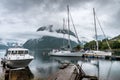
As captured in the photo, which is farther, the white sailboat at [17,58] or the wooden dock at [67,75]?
the white sailboat at [17,58]

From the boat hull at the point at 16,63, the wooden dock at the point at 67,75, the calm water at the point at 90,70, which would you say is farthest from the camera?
the boat hull at the point at 16,63

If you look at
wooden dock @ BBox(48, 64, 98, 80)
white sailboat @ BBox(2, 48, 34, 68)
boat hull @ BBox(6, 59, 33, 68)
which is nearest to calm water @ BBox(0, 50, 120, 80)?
boat hull @ BBox(6, 59, 33, 68)

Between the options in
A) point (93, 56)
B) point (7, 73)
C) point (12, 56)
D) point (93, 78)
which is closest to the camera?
point (7, 73)

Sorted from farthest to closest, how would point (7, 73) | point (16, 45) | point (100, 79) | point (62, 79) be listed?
1. point (16, 45)
2. point (100, 79)
3. point (7, 73)
4. point (62, 79)

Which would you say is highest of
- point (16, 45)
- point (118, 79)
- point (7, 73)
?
point (16, 45)

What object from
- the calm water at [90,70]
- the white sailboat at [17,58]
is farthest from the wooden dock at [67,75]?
→ the white sailboat at [17,58]

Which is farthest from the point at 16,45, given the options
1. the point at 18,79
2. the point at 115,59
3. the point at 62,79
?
the point at 115,59

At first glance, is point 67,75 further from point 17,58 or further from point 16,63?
point 16,63

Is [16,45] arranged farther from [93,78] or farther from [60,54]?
[60,54]

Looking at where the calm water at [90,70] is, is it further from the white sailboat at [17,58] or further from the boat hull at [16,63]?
the white sailboat at [17,58]

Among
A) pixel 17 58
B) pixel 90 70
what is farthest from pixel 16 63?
pixel 90 70

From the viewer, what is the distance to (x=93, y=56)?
349 ft

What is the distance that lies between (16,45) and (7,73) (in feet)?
126

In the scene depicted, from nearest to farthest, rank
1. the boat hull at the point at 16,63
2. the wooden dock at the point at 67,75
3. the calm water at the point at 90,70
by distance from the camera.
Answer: the wooden dock at the point at 67,75 → the calm water at the point at 90,70 → the boat hull at the point at 16,63
